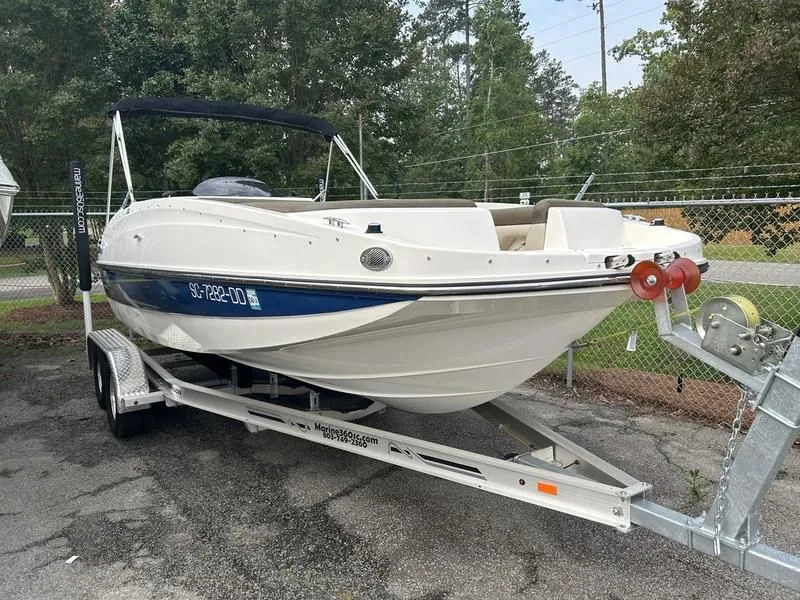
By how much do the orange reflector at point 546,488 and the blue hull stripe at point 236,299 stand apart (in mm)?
978

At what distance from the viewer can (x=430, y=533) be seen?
3102 mm

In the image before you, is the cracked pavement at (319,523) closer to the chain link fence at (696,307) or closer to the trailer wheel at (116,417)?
the trailer wheel at (116,417)

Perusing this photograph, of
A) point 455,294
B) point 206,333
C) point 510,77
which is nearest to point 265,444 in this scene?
point 206,333

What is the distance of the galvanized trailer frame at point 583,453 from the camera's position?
1.97 m

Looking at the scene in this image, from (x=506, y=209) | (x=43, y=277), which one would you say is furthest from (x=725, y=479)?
(x=43, y=277)

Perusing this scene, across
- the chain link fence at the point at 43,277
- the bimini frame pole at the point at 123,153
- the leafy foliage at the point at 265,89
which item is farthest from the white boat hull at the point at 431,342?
the chain link fence at the point at 43,277

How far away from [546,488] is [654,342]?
4906mm

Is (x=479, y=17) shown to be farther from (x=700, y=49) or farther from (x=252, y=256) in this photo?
(x=252, y=256)

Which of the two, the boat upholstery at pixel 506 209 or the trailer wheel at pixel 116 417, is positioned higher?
the boat upholstery at pixel 506 209

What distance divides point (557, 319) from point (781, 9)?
5598 millimetres

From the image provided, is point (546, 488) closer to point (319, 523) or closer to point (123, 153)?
point (319, 523)

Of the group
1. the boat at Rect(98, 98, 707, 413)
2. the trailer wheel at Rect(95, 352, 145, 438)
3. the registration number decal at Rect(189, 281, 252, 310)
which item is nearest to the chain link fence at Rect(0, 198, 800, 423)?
the boat at Rect(98, 98, 707, 413)

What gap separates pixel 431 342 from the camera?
277cm

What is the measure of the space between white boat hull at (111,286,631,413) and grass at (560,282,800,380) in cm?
311
